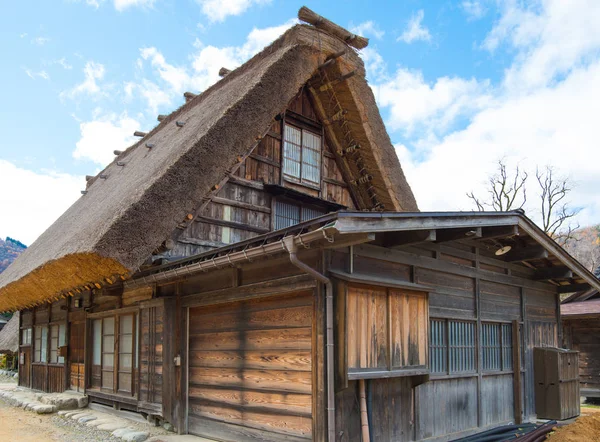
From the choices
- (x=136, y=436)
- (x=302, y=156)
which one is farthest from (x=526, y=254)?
→ (x=136, y=436)

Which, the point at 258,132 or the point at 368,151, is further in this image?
the point at 368,151

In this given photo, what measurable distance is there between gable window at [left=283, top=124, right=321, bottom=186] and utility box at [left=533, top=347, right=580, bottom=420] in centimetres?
538

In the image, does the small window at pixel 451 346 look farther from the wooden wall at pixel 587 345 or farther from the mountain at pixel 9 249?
the mountain at pixel 9 249

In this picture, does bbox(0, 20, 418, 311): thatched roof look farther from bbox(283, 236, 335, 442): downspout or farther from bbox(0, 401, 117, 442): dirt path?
bbox(283, 236, 335, 442): downspout

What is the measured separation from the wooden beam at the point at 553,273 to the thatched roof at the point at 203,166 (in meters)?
2.84

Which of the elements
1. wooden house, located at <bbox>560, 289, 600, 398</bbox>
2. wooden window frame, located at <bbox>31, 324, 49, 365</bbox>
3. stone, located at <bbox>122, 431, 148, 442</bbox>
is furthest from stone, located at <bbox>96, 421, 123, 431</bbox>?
wooden house, located at <bbox>560, 289, 600, 398</bbox>

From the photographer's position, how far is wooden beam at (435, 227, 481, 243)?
23.2 ft

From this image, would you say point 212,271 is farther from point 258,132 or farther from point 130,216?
point 258,132

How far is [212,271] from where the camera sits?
25.4ft

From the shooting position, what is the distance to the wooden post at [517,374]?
29.3 feet

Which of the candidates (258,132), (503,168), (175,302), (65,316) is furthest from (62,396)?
(503,168)

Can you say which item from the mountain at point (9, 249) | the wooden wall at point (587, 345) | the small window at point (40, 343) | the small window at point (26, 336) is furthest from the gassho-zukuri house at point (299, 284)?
the mountain at point (9, 249)

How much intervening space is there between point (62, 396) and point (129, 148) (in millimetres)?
8366

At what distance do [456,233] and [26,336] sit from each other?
1370 centimetres
